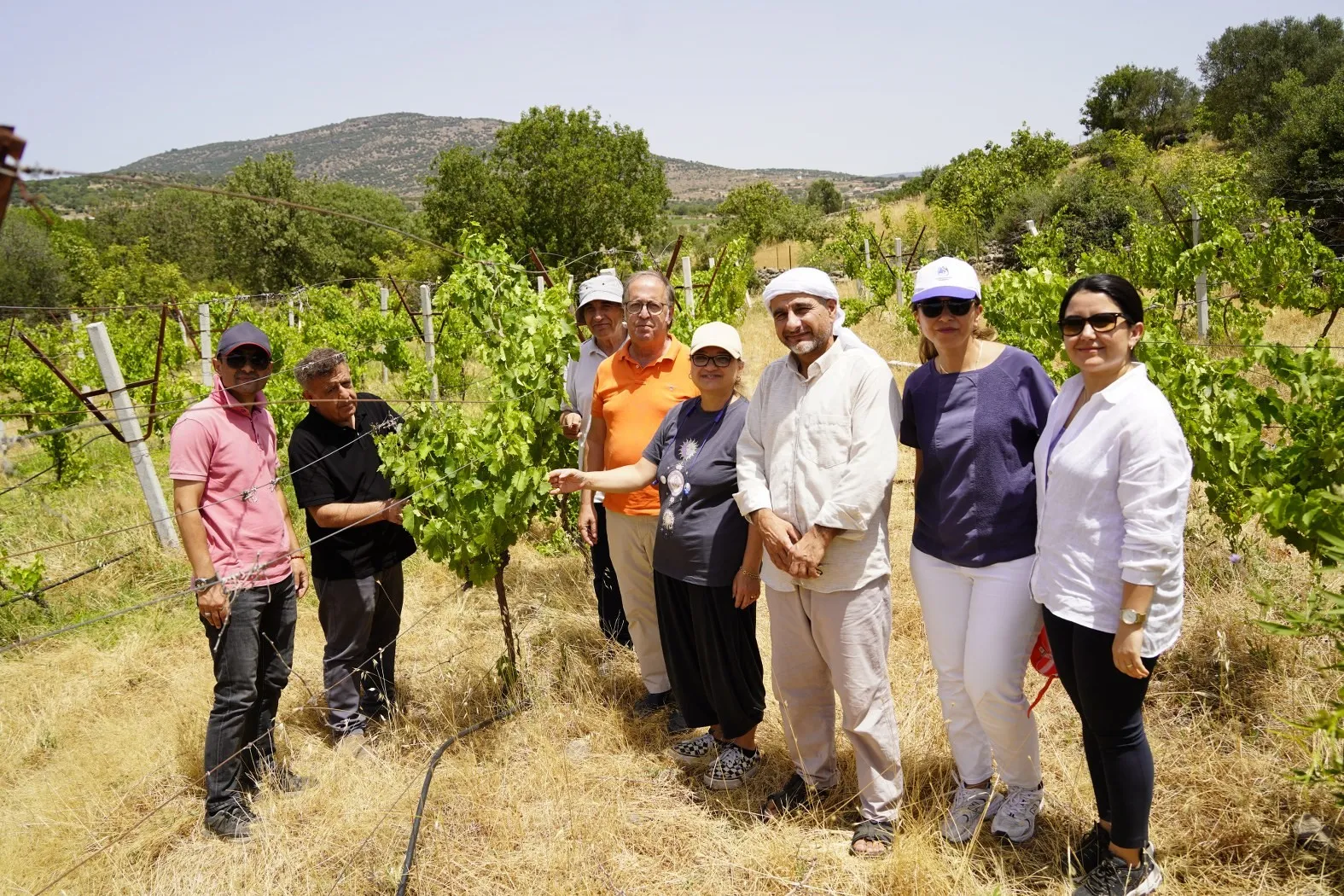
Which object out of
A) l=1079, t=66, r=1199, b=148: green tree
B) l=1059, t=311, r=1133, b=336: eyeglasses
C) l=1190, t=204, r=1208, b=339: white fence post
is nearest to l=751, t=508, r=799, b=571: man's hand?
l=1059, t=311, r=1133, b=336: eyeglasses

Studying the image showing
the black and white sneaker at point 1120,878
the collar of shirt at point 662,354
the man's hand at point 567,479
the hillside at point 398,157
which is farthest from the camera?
the hillside at point 398,157

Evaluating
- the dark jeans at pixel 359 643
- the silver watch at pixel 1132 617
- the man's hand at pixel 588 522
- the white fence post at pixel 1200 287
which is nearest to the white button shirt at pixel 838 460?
the silver watch at pixel 1132 617

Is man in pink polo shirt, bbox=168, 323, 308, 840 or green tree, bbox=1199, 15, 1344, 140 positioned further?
green tree, bbox=1199, 15, 1344, 140

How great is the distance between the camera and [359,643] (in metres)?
3.39

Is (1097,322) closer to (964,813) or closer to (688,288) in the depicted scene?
(964,813)

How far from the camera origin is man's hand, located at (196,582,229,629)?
280 cm

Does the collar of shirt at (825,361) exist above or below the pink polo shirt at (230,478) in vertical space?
above

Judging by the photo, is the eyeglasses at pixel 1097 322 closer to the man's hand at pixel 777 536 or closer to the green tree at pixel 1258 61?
the man's hand at pixel 777 536

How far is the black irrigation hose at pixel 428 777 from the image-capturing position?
8.33 feet

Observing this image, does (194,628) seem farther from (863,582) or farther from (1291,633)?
(1291,633)

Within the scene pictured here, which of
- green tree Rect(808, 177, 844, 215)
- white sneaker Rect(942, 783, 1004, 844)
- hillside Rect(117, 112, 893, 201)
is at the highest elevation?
hillside Rect(117, 112, 893, 201)

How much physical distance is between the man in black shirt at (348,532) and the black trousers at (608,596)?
0.90 meters

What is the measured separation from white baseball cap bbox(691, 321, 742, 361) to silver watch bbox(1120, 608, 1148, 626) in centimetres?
135

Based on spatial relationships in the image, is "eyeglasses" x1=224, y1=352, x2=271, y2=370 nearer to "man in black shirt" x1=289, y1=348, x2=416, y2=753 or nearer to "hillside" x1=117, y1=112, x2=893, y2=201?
"man in black shirt" x1=289, y1=348, x2=416, y2=753
